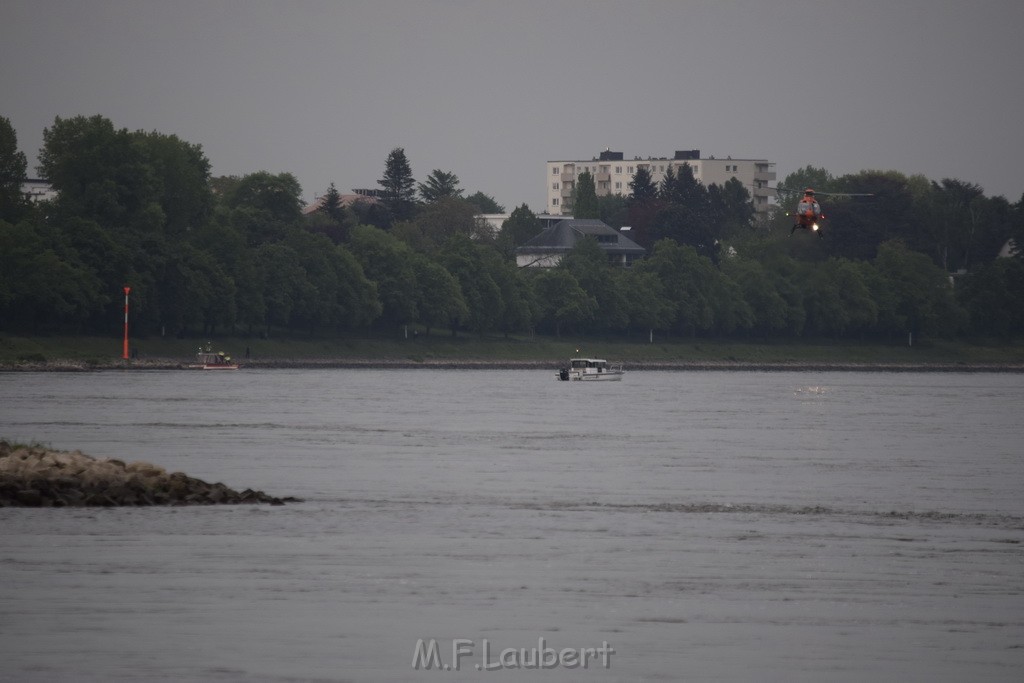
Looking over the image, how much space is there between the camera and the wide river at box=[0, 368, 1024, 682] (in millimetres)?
24906

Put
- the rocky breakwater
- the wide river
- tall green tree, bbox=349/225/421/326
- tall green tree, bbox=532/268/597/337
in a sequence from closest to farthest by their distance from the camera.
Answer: the wide river
the rocky breakwater
tall green tree, bbox=349/225/421/326
tall green tree, bbox=532/268/597/337

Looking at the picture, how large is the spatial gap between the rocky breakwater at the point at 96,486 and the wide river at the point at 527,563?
0.99 meters

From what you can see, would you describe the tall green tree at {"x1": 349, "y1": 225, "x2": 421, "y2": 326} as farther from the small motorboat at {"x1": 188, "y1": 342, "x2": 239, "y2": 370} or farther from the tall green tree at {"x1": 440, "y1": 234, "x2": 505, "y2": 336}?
the small motorboat at {"x1": 188, "y1": 342, "x2": 239, "y2": 370}

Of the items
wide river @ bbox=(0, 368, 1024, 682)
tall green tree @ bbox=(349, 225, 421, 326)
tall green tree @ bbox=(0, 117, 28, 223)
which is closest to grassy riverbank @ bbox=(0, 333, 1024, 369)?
tall green tree @ bbox=(349, 225, 421, 326)

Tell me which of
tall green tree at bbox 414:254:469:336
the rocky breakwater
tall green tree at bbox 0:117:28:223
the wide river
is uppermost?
tall green tree at bbox 0:117:28:223

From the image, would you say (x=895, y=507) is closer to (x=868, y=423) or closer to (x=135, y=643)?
(x=135, y=643)

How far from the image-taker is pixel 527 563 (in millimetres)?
34281

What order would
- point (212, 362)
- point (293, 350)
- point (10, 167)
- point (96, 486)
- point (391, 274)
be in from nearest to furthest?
point (96, 486) < point (212, 362) < point (10, 167) < point (293, 350) < point (391, 274)

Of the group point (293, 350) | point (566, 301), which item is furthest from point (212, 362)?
point (566, 301)

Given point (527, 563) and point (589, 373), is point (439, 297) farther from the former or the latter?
point (527, 563)

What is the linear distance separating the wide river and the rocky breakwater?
991 millimetres

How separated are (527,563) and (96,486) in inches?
515

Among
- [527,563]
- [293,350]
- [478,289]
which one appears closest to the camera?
[527,563]

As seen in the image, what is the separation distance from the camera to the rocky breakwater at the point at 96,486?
4203 centimetres
